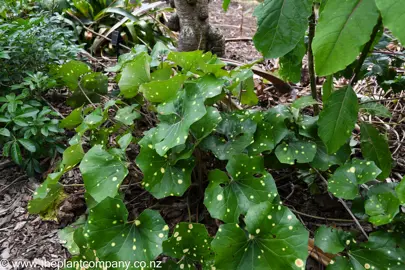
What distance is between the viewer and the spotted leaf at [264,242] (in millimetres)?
1104

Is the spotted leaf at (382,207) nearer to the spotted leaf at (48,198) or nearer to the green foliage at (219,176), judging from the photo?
the green foliage at (219,176)

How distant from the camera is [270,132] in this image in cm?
150

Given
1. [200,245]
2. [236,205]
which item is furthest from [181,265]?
[236,205]

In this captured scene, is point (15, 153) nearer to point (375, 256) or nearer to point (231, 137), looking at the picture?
point (231, 137)

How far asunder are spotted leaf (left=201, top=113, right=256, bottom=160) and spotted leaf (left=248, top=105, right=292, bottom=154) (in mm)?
43

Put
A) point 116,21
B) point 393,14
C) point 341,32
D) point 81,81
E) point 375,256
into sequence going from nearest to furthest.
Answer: point 393,14 → point 341,32 → point 375,256 → point 81,81 → point 116,21

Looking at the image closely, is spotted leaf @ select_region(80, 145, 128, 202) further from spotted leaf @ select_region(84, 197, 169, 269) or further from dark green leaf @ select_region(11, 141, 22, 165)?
dark green leaf @ select_region(11, 141, 22, 165)

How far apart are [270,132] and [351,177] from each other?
36 cm

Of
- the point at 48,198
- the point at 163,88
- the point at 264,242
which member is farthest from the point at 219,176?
the point at 48,198

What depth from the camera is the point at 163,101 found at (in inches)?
60.1

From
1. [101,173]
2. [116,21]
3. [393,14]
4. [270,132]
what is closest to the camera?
[393,14]

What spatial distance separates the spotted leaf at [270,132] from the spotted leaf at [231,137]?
0.14ft

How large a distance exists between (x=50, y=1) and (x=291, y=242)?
10.6ft

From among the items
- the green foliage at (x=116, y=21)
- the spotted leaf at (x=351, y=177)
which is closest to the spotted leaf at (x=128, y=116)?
the spotted leaf at (x=351, y=177)
